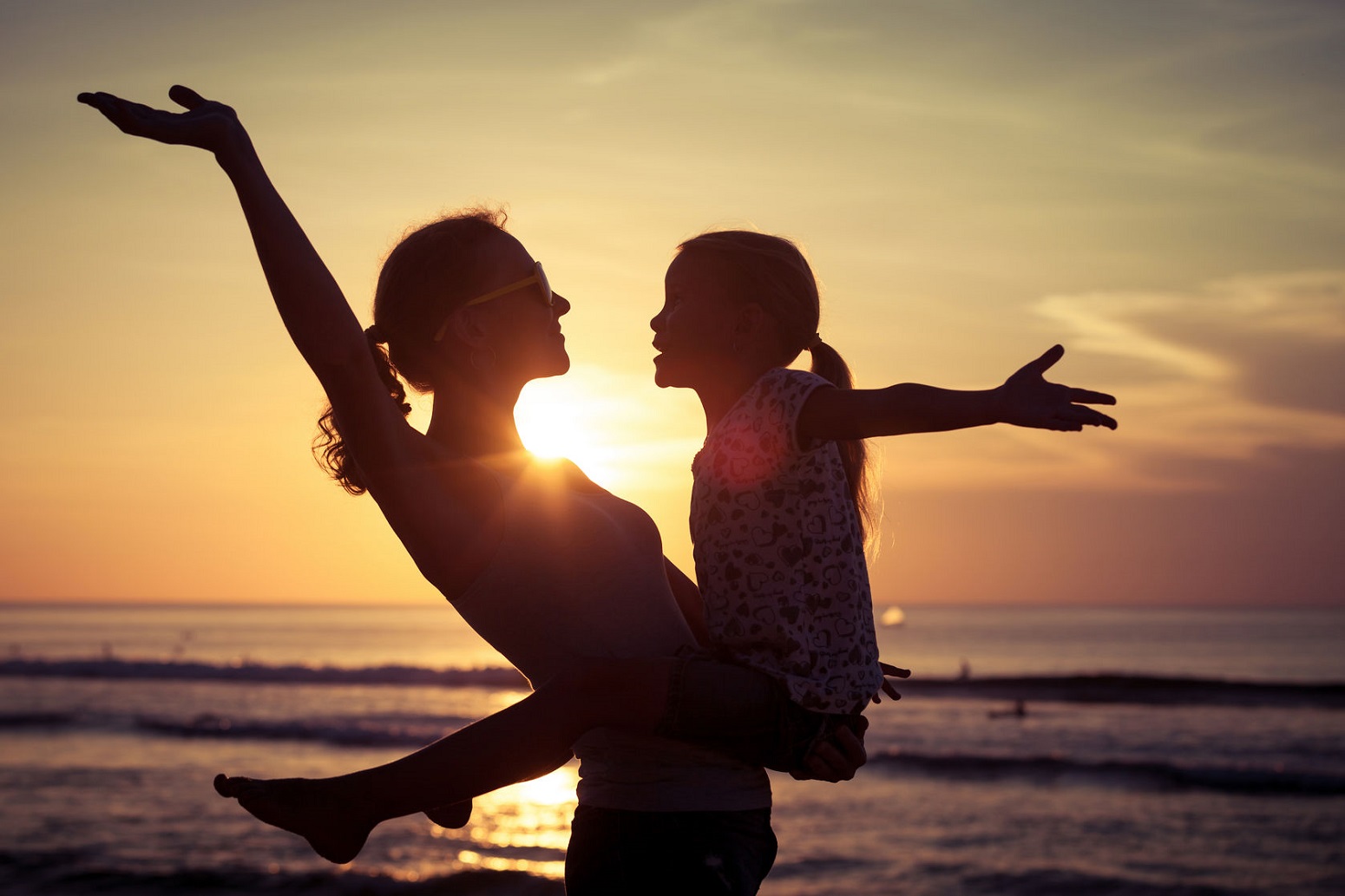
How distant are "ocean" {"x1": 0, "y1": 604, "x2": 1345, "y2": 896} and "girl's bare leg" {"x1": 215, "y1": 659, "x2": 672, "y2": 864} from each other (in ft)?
29.2

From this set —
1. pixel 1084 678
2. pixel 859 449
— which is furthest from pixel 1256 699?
pixel 859 449

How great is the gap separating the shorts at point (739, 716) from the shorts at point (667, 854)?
0.13 metres

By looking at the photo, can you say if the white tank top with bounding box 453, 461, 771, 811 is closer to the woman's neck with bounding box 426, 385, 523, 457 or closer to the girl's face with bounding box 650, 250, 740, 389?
the woman's neck with bounding box 426, 385, 523, 457

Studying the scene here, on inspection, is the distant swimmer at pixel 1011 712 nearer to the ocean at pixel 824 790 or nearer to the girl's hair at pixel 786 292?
the ocean at pixel 824 790

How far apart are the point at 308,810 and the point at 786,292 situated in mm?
1707

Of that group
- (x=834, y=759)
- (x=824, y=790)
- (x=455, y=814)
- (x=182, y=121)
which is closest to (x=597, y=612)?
(x=834, y=759)

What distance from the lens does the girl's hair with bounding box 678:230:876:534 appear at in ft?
9.99

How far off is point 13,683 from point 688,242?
4106 centimetres

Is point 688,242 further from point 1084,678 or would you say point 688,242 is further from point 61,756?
point 1084,678

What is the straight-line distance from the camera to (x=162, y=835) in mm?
13148

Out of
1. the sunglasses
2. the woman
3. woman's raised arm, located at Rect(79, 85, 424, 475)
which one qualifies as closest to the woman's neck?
the woman

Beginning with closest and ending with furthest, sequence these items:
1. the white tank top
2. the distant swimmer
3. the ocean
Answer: the white tank top, the ocean, the distant swimmer

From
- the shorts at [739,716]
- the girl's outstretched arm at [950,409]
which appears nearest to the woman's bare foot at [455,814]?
the shorts at [739,716]

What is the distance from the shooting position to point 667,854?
213 centimetres
